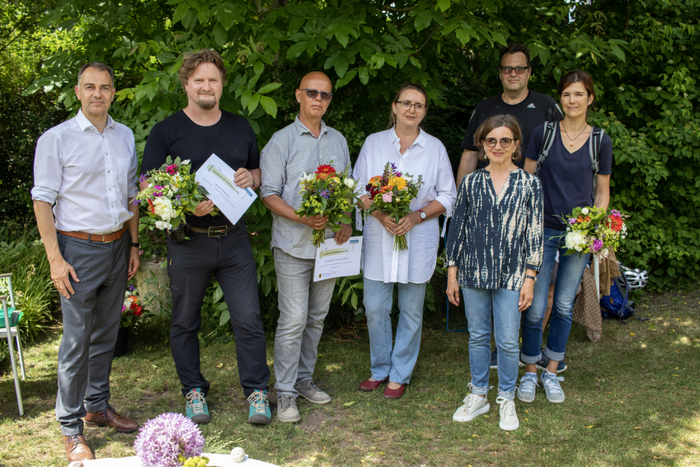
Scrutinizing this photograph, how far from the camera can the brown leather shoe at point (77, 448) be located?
3156 millimetres

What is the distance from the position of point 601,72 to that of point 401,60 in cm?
317

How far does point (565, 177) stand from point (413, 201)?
1.08m

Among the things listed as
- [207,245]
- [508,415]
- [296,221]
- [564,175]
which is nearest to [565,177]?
[564,175]

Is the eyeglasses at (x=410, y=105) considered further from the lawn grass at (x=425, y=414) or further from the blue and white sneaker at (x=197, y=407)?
the blue and white sneaker at (x=197, y=407)

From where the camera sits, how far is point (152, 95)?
355 centimetres

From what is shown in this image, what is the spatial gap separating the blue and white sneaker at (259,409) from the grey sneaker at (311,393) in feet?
1.19

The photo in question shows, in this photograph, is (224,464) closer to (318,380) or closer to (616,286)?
(318,380)

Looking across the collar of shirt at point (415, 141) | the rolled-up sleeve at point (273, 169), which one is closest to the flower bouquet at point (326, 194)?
the rolled-up sleeve at point (273, 169)

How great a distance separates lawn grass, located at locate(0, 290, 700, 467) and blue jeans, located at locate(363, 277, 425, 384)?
9.0 inches

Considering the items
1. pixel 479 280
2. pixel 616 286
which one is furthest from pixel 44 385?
pixel 616 286

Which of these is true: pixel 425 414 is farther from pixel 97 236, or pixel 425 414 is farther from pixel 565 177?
pixel 97 236

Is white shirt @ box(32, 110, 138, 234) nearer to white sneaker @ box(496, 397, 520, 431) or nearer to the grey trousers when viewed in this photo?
the grey trousers

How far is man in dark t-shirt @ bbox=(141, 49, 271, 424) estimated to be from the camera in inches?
132

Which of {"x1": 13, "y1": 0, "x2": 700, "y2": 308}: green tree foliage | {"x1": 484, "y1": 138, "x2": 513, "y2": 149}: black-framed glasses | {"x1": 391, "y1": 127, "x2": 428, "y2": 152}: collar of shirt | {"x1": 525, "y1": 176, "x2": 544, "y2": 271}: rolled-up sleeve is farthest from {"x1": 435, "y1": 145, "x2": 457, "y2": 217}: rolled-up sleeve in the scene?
{"x1": 13, "y1": 0, "x2": 700, "y2": 308}: green tree foliage
